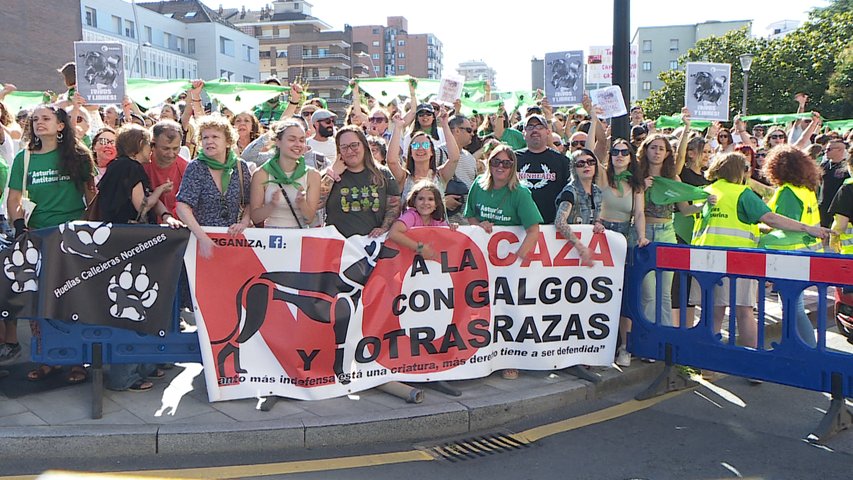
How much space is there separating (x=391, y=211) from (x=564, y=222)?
4.37 ft

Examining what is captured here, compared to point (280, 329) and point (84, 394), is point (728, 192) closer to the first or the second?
point (280, 329)

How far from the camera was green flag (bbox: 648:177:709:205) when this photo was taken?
6117 millimetres

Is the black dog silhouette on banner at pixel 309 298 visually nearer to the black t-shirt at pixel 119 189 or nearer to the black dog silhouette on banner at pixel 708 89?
the black t-shirt at pixel 119 189

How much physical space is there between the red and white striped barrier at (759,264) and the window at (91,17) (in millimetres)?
68456

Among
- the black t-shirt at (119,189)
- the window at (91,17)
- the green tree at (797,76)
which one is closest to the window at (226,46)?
the window at (91,17)

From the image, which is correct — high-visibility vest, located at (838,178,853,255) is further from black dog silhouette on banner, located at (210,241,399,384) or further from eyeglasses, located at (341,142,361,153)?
eyeglasses, located at (341,142,361,153)

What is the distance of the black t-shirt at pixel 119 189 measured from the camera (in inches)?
201

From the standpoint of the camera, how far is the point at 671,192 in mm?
6176

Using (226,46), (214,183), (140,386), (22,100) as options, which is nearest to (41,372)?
(140,386)

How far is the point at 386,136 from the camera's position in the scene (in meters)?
9.60

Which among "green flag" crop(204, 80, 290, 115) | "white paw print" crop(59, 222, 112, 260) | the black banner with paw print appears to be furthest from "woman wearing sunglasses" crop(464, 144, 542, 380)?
"green flag" crop(204, 80, 290, 115)

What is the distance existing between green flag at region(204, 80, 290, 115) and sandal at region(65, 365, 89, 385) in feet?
30.9

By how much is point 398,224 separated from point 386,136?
4495mm

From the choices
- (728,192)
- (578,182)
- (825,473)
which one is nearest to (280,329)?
(578,182)
